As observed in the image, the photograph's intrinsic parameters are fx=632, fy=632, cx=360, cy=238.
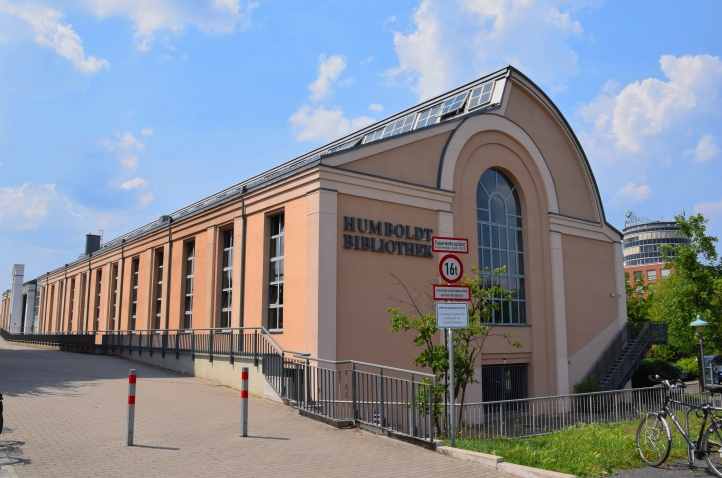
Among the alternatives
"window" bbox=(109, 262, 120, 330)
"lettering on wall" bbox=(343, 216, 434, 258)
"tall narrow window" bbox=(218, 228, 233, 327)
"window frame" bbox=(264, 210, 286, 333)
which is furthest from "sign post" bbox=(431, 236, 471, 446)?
"window" bbox=(109, 262, 120, 330)

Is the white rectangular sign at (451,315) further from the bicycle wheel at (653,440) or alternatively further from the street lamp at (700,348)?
the street lamp at (700,348)

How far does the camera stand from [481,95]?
2459 centimetres

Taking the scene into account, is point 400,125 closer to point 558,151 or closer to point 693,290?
point 558,151

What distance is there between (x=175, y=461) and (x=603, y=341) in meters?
21.0

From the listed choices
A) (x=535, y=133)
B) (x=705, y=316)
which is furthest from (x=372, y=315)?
(x=705, y=316)

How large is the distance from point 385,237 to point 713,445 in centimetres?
1091

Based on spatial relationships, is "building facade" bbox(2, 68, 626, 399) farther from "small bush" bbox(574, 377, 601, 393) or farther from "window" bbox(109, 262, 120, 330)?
"window" bbox(109, 262, 120, 330)

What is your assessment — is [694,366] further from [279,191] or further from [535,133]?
[279,191]

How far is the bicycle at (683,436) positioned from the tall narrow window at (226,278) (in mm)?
14725

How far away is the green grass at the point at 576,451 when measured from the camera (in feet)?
28.8

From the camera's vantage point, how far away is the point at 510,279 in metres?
22.6

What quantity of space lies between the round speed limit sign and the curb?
2.68m

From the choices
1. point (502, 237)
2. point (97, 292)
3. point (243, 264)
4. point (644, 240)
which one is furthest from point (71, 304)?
point (644, 240)

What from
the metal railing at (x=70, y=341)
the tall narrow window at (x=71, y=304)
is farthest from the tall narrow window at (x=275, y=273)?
the tall narrow window at (x=71, y=304)
